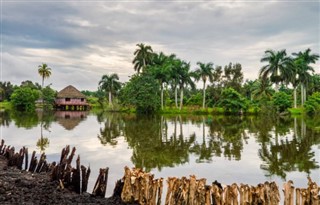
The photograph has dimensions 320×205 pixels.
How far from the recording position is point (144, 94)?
6084cm

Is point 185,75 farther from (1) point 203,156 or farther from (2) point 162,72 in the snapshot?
(1) point 203,156

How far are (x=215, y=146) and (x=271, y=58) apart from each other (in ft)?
158

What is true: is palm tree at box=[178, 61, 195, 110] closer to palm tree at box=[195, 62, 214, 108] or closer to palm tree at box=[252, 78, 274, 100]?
palm tree at box=[195, 62, 214, 108]

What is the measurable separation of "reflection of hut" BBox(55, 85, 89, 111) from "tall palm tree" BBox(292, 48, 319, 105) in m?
50.3

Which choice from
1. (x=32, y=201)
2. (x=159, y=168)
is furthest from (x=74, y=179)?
(x=159, y=168)

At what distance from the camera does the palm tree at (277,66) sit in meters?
61.8

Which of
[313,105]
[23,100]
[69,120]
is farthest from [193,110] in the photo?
[23,100]

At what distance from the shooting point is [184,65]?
65.6 m

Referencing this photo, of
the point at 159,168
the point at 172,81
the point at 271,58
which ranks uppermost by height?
the point at 271,58

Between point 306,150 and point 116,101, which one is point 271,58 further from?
point 306,150

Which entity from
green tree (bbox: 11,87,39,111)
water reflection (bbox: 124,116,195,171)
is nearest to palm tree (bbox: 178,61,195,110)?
green tree (bbox: 11,87,39,111)

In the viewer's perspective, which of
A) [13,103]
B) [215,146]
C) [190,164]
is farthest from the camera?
[13,103]

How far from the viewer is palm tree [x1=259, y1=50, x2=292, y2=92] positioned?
61.8 metres

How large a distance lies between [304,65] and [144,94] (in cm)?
3293
